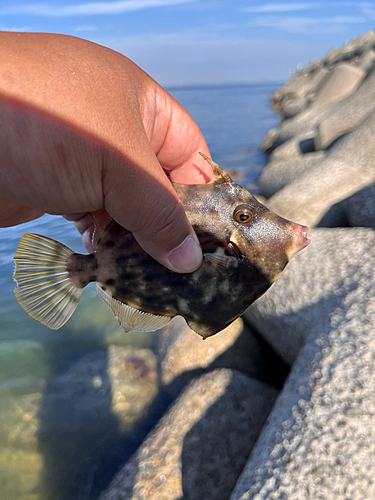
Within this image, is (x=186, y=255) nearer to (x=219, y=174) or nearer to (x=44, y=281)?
(x=219, y=174)

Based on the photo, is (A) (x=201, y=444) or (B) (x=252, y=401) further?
(B) (x=252, y=401)

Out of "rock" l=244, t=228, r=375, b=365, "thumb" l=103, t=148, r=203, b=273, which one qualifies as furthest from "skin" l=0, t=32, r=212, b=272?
"rock" l=244, t=228, r=375, b=365

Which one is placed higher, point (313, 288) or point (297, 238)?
point (297, 238)

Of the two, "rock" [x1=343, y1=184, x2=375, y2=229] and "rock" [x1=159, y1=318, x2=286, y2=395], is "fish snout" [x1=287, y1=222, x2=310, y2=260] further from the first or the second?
"rock" [x1=343, y1=184, x2=375, y2=229]

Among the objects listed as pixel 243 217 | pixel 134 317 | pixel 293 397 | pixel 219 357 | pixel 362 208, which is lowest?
pixel 219 357

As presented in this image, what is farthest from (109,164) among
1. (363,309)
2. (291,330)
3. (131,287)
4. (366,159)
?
(366,159)

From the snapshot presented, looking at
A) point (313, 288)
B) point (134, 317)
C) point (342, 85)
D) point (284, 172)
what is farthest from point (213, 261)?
point (342, 85)

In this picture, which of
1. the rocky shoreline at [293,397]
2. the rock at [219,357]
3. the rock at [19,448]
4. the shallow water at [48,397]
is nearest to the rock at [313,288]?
the rocky shoreline at [293,397]
